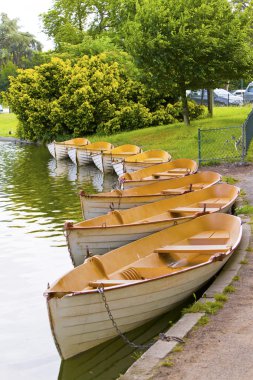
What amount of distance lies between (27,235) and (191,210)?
4.44 meters

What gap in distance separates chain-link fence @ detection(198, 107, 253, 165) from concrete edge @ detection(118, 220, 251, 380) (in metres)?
11.0

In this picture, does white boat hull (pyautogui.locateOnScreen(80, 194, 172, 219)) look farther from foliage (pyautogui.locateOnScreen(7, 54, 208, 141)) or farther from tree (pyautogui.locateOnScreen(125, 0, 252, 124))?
foliage (pyautogui.locateOnScreen(7, 54, 208, 141))

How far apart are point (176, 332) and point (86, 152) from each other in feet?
72.7

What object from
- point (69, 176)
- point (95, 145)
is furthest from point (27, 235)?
point (95, 145)

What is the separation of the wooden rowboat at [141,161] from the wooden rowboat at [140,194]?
4.29m

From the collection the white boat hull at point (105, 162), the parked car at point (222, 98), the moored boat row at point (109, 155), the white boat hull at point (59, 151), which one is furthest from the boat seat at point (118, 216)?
the parked car at point (222, 98)

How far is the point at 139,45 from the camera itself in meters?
29.0

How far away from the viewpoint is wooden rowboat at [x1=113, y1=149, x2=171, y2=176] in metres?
22.3

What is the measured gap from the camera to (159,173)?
19859 mm

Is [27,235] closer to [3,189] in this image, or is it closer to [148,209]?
[148,209]

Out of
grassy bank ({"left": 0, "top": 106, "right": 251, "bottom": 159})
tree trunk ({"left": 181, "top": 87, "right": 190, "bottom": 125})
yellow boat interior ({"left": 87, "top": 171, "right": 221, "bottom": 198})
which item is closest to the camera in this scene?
yellow boat interior ({"left": 87, "top": 171, "right": 221, "bottom": 198})

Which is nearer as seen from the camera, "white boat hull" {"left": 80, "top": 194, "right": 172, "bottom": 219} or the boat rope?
the boat rope

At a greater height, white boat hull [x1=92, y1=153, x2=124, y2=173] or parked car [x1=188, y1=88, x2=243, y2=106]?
parked car [x1=188, y1=88, x2=243, y2=106]

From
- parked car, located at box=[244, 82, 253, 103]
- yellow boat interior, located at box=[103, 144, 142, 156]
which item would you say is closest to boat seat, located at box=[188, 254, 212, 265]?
yellow boat interior, located at box=[103, 144, 142, 156]
